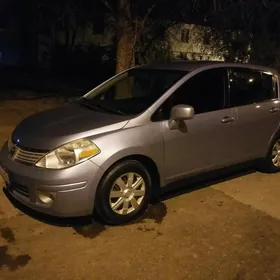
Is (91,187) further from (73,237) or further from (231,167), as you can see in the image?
(231,167)

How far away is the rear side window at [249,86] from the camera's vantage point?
492 centimetres

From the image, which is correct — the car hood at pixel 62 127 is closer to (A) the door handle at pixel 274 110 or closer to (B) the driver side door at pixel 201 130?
(B) the driver side door at pixel 201 130

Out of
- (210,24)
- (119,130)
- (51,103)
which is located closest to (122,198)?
(119,130)

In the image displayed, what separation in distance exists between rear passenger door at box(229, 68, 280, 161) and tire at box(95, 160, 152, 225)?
146cm

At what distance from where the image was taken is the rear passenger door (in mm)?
4941

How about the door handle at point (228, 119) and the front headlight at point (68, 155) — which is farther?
the door handle at point (228, 119)

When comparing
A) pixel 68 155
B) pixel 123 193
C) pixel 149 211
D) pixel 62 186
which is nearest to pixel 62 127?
pixel 68 155

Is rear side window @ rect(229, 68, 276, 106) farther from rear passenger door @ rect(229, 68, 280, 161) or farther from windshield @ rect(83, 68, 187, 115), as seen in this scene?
windshield @ rect(83, 68, 187, 115)

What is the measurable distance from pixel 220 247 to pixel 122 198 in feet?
3.41

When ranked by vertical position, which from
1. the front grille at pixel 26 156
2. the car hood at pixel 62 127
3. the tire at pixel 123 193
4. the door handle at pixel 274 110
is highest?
the car hood at pixel 62 127

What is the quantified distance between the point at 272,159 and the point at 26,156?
11.2 feet

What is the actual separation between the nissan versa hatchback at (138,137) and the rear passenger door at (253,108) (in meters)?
0.01

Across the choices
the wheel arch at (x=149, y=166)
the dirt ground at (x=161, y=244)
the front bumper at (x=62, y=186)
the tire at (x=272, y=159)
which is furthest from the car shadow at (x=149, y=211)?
the tire at (x=272, y=159)

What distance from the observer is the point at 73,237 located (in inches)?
147
